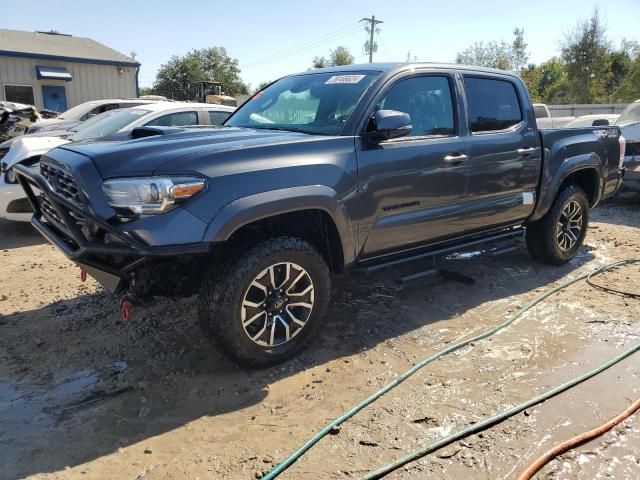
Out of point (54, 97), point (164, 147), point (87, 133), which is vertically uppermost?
point (54, 97)

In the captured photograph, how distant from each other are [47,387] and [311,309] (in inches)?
66.3

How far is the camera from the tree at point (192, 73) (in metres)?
50.2

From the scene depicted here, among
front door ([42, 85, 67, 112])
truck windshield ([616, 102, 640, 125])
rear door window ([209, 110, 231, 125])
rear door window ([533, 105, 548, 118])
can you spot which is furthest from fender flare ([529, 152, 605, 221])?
front door ([42, 85, 67, 112])

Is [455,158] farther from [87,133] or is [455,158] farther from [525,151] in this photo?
[87,133]

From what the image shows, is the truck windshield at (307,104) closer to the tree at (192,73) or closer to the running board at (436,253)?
the running board at (436,253)

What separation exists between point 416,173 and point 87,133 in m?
4.83

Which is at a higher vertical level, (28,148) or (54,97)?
(54,97)

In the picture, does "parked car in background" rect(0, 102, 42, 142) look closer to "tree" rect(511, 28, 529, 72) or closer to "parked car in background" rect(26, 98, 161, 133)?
"parked car in background" rect(26, 98, 161, 133)

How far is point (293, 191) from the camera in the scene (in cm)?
314

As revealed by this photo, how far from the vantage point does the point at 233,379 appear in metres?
3.26

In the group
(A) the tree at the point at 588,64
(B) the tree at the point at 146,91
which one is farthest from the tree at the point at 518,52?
(B) the tree at the point at 146,91

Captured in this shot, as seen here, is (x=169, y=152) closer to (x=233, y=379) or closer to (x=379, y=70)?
(x=233, y=379)

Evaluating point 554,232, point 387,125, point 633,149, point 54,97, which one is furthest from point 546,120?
point 54,97

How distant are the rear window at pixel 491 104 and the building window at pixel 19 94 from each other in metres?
22.7
